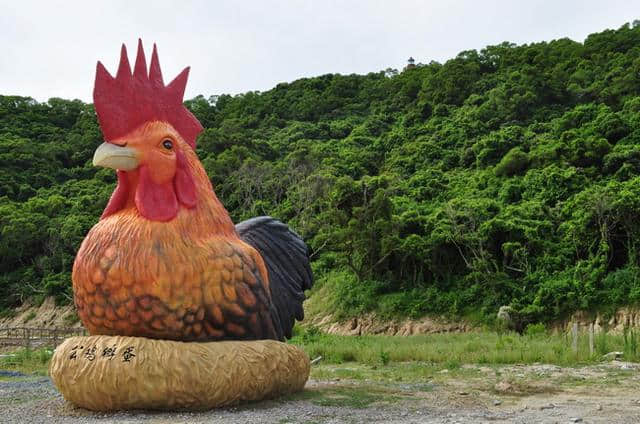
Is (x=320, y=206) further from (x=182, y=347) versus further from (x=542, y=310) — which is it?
(x=182, y=347)

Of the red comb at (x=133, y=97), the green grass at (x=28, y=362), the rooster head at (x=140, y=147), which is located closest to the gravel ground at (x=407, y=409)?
the rooster head at (x=140, y=147)

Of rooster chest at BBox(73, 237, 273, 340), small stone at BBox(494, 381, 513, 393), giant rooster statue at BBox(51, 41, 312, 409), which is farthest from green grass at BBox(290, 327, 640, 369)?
rooster chest at BBox(73, 237, 273, 340)

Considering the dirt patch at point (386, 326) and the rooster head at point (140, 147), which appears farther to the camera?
the dirt patch at point (386, 326)

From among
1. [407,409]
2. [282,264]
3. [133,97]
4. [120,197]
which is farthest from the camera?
[282,264]

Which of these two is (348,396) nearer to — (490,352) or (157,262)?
(157,262)

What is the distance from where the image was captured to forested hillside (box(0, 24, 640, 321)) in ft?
69.1

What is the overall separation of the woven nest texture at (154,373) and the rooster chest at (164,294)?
16cm

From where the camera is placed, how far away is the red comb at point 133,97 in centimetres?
645

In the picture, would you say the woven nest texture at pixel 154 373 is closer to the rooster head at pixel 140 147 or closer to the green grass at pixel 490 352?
the rooster head at pixel 140 147

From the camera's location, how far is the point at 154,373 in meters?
5.87

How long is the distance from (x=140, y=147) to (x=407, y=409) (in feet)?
12.4

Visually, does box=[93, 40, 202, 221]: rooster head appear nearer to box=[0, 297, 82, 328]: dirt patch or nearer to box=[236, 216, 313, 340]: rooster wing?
box=[236, 216, 313, 340]: rooster wing

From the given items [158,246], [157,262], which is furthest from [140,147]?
[157,262]

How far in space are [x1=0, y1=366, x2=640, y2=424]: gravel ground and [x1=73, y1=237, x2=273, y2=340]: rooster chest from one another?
31.9 inches
